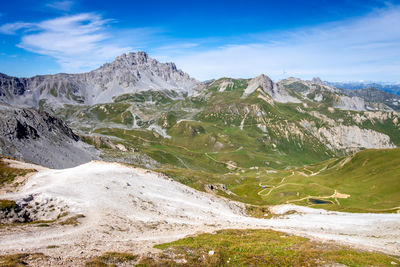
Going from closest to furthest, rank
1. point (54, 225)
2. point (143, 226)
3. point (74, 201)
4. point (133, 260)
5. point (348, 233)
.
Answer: point (133, 260) → point (54, 225) → point (143, 226) → point (74, 201) → point (348, 233)

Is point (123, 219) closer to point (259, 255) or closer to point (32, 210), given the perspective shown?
point (32, 210)

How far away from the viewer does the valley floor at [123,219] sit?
1100 inches

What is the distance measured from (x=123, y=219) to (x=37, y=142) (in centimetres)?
11567

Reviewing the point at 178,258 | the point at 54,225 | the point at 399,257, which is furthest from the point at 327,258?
the point at 54,225

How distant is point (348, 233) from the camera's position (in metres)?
46.6

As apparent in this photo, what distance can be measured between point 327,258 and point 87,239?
28.6 m

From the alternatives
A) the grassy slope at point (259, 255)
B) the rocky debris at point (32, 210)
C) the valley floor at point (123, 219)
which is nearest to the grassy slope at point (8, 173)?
the valley floor at point (123, 219)

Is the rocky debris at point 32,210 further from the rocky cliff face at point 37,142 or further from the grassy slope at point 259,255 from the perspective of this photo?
the rocky cliff face at point 37,142

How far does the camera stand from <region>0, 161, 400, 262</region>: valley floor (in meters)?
27.9

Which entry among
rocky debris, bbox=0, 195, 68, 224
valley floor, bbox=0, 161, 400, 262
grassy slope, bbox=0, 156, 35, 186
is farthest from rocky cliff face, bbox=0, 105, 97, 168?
rocky debris, bbox=0, 195, 68, 224

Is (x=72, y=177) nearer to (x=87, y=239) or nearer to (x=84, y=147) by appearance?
(x=87, y=239)

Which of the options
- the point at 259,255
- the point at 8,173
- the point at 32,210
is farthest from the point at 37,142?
the point at 259,255

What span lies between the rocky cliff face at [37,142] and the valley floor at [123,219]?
A: 66164 millimetres

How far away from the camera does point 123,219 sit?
130ft
